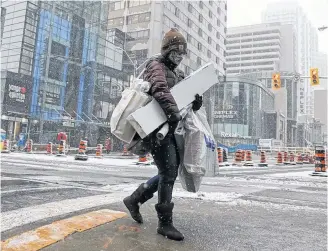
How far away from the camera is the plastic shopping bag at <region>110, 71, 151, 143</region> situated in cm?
276

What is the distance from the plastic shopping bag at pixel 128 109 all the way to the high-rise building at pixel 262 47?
14942 centimetres

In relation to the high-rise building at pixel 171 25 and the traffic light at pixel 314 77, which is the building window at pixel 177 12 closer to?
the high-rise building at pixel 171 25

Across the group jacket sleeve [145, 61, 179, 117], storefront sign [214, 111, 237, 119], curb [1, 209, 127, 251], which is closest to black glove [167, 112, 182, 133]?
jacket sleeve [145, 61, 179, 117]

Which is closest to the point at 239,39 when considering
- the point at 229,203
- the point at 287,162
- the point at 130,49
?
the point at 130,49

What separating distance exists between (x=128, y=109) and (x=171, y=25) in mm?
58320

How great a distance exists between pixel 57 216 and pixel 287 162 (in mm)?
23145

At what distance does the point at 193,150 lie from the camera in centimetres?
285

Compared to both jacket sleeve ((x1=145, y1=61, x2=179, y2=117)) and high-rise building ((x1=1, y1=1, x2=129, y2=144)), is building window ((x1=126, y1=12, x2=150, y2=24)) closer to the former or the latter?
high-rise building ((x1=1, y1=1, x2=129, y2=144))

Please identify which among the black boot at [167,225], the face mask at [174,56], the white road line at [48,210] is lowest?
the white road line at [48,210]

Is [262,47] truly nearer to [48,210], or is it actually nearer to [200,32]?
[200,32]

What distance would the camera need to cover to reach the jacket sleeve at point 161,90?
8.79ft

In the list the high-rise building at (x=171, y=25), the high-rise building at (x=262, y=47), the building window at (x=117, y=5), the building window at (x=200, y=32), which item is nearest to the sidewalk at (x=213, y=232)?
the high-rise building at (x=171, y=25)

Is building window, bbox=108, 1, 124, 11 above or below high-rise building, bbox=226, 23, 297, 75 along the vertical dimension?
below

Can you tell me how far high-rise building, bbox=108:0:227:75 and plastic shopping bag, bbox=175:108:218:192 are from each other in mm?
45942
